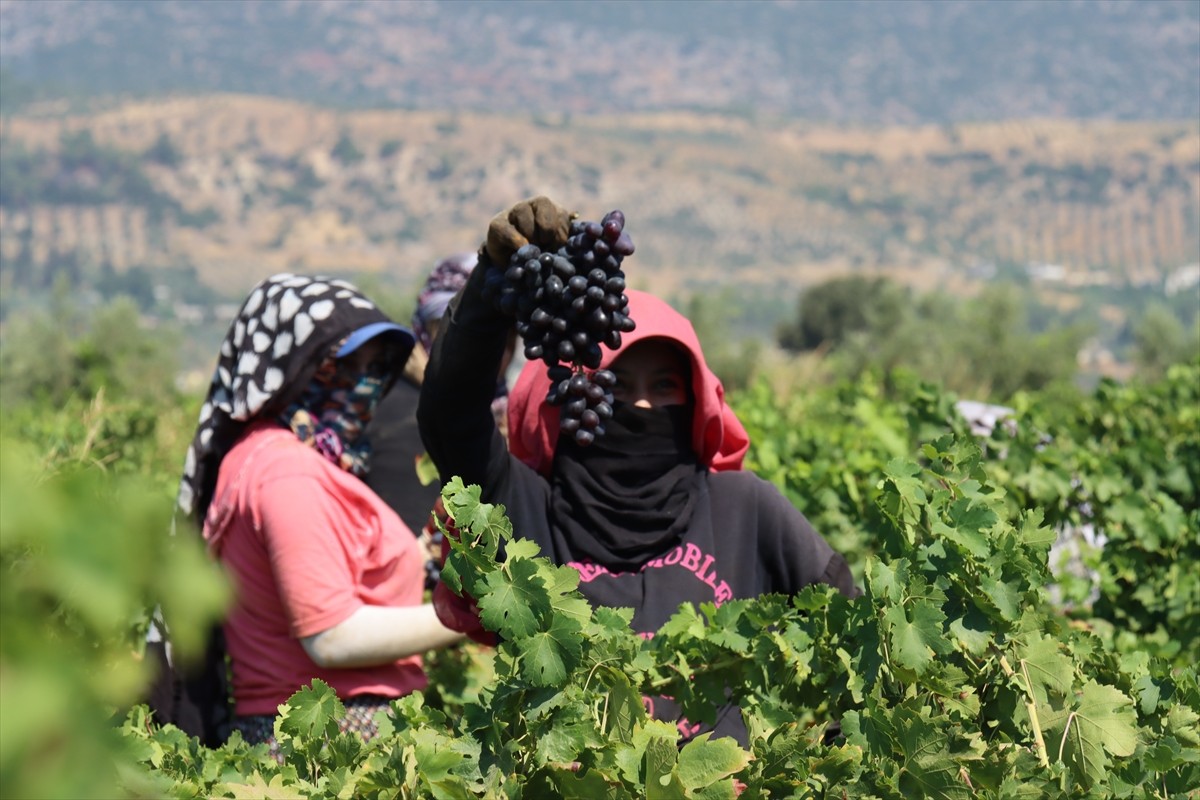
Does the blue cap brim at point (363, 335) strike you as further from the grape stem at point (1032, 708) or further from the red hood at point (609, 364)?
the grape stem at point (1032, 708)

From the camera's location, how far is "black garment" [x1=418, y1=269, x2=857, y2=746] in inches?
82.1

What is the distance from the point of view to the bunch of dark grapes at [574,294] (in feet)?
5.80

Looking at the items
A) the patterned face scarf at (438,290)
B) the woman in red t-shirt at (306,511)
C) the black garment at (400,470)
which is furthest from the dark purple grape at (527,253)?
the patterned face scarf at (438,290)

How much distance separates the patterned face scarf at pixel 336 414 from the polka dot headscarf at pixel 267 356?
0.05 meters

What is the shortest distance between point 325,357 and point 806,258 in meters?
137

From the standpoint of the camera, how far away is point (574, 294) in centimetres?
175

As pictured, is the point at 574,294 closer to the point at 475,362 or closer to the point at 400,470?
the point at 475,362

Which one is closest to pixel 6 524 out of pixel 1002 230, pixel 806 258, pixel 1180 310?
pixel 1180 310

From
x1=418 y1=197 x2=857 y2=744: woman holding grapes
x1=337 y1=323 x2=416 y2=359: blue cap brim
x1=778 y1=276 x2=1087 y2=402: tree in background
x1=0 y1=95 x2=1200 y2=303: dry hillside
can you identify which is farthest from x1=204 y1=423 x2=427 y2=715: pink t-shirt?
x1=0 y1=95 x2=1200 y2=303: dry hillside

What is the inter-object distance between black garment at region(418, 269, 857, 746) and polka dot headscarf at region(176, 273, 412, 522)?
70 centimetres

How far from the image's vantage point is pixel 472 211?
145 m

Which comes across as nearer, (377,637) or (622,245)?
(622,245)

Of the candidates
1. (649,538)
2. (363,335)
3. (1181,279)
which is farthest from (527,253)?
(1181,279)

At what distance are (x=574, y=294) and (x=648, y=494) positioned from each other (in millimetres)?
722
